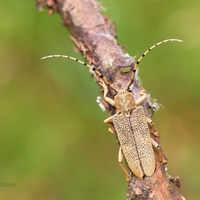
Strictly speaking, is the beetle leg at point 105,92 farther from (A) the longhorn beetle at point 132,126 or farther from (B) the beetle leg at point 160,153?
(B) the beetle leg at point 160,153

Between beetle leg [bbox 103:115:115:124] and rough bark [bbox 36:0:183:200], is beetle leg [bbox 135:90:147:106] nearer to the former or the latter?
rough bark [bbox 36:0:183:200]

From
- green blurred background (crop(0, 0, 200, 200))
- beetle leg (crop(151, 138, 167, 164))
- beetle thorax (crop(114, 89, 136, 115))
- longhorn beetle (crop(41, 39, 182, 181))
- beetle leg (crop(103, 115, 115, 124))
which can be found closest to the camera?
beetle leg (crop(151, 138, 167, 164))

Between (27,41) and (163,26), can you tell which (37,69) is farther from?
(163,26)

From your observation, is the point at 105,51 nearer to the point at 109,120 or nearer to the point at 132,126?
the point at 109,120

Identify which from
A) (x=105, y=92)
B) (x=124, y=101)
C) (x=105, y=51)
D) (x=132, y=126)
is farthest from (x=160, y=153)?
(x=105, y=51)

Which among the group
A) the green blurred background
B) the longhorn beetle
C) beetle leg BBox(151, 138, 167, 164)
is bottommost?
beetle leg BBox(151, 138, 167, 164)

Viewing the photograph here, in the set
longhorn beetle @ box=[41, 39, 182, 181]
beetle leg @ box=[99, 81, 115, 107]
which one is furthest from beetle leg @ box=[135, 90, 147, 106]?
beetle leg @ box=[99, 81, 115, 107]
